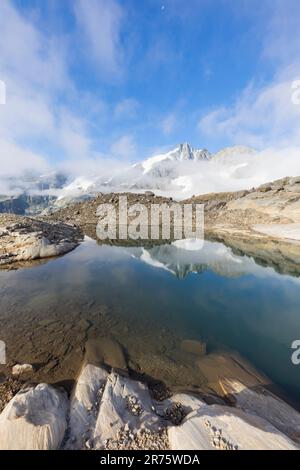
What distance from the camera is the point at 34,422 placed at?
5.91 meters

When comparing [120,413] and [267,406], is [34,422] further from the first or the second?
[267,406]

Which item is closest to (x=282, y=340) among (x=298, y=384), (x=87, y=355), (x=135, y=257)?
(x=298, y=384)

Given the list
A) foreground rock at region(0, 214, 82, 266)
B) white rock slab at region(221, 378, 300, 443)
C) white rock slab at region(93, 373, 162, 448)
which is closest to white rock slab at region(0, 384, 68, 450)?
white rock slab at region(93, 373, 162, 448)

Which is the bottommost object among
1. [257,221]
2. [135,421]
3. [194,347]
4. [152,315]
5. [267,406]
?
[267,406]

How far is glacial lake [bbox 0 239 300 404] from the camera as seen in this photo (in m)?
9.98

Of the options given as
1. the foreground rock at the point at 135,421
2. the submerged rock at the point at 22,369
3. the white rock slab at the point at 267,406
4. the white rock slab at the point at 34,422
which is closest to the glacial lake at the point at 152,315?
the submerged rock at the point at 22,369

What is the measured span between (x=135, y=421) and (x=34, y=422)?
2.86m

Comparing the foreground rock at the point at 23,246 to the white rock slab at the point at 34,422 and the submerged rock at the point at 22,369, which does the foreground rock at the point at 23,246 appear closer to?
the submerged rock at the point at 22,369

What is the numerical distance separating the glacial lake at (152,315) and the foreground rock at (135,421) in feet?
5.26

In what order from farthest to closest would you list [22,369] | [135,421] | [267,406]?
1. [22,369]
2. [267,406]
3. [135,421]

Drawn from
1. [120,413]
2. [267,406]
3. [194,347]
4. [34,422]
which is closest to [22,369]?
[34,422]

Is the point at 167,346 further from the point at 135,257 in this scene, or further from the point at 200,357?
the point at 135,257

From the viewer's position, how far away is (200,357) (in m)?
10.3

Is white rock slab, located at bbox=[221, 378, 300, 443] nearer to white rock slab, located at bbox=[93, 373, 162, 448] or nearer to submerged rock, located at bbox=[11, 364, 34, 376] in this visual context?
white rock slab, located at bbox=[93, 373, 162, 448]
